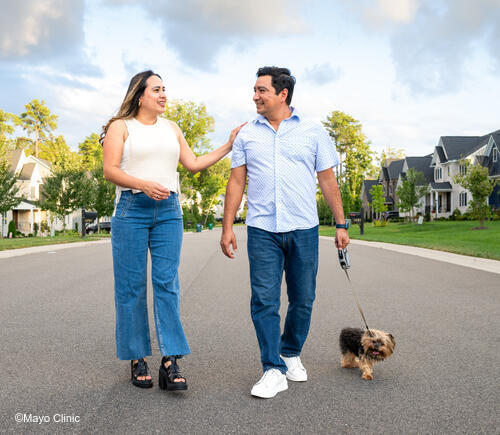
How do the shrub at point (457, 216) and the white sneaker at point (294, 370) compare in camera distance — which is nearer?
the white sneaker at point (294, 370)

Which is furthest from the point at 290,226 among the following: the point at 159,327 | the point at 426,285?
the point at 426,285

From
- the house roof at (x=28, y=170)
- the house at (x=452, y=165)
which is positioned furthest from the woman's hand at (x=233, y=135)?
the house at (x=452, y=165)

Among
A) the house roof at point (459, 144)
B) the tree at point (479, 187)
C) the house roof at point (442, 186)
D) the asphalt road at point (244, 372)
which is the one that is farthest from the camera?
the house roof at point (442, 186)

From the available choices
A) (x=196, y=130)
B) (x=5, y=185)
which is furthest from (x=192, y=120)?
(x=5, y=185)

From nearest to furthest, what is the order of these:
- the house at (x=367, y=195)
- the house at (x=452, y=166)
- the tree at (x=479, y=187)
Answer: the tree at (x=479, y=187)
the house at (x=452, y=166)
the house at (x=367, y=195)

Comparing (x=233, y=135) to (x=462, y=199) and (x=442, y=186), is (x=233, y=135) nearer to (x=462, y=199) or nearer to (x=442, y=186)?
(x=462, y=199)

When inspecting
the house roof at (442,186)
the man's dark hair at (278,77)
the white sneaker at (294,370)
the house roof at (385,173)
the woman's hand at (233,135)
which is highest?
the house roof at (385,173)

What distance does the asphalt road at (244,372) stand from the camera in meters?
3.27

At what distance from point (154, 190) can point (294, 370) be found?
164 cm

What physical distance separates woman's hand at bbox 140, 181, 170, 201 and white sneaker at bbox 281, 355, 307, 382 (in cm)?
150

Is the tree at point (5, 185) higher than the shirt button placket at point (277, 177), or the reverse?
the tree at point (5, 185)

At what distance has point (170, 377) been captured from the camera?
3.83 m

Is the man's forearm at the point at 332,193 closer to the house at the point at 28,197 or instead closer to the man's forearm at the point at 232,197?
the man's forearm at the point at 232,197

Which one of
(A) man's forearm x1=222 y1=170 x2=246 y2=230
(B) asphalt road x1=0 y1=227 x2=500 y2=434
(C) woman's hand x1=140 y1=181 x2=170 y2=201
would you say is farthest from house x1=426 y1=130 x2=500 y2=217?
(C) woman's hand x1=140 y1=181 x2=170 y2=201
